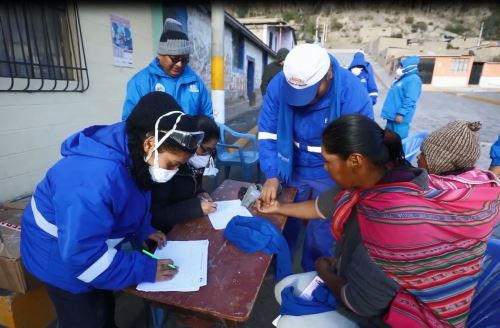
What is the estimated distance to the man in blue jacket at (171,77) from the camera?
2.61m

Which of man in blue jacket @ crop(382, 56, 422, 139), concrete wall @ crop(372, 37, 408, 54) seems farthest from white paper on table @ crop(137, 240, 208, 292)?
concrete wall @ crop(372, 37, 408, 54)

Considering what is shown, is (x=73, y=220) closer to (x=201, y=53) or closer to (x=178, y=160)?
(x=178, y=160)

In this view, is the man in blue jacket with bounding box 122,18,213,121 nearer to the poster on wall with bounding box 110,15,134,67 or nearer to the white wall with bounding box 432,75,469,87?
the poster on wall with bounding box 110,15,134,67

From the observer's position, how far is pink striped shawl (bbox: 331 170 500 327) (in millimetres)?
960

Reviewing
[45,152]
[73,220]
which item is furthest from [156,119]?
[45,152]

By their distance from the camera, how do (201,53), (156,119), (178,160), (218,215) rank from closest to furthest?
1. (156,119)
2. (178,160)
3. (218,215)
4. (201,53)

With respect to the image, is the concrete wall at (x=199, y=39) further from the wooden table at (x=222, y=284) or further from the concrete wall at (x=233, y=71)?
the wooden table at (x=222, y=284)

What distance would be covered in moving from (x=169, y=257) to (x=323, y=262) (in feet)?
2.38

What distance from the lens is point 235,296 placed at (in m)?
1.15

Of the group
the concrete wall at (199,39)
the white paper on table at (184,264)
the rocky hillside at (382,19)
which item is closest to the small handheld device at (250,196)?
the white paper on table at (184,264)

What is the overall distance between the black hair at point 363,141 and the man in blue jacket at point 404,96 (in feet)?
11.3

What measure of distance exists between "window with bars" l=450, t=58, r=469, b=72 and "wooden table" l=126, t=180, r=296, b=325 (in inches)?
1338

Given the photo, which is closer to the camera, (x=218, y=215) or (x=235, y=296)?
(x=235, y=296)

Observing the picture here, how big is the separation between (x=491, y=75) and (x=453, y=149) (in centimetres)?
3543
